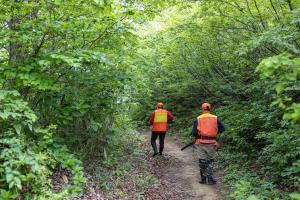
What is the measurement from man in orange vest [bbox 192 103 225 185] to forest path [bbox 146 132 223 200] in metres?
0.39

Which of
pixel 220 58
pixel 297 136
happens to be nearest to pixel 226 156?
pixel 297 136

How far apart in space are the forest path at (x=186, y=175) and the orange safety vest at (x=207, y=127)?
4.18 feet

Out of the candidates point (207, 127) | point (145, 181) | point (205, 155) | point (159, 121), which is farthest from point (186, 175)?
point (159, 121)

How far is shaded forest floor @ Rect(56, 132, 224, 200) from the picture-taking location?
284 inches

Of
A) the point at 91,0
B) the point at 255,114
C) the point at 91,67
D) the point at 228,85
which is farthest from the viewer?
the point at 228,85

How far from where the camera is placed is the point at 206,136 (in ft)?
27.6

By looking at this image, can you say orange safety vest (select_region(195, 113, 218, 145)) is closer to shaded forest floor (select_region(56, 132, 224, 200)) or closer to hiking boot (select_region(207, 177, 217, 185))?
hiking boot (select_region(207, 177, 217, 185))

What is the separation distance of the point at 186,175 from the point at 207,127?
2087mm

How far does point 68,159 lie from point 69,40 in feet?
9.27

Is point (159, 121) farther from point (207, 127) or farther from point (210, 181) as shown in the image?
point (210, 181)

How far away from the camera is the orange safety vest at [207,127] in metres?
8.37

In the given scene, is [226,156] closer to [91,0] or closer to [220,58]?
[220,58]

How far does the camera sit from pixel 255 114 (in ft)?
34.9

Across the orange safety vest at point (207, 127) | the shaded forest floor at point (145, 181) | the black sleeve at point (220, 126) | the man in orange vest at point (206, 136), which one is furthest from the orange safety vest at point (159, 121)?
the black sleeve at point (220, 126)
